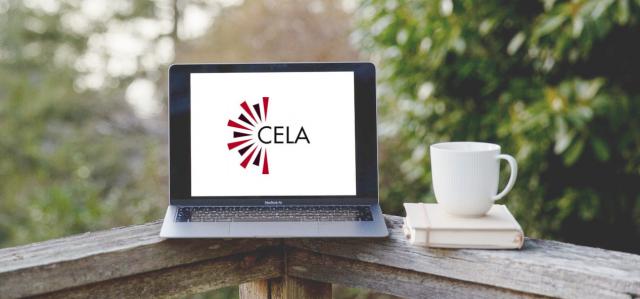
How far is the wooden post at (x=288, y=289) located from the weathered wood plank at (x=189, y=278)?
27mm

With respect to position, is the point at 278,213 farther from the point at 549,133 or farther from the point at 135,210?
the point at 135,210

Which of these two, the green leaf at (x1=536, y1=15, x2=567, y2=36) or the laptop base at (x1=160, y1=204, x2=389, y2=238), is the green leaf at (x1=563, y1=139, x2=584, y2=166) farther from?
the laptop base at (x1=160, y1=204, x2=389, y2=238)

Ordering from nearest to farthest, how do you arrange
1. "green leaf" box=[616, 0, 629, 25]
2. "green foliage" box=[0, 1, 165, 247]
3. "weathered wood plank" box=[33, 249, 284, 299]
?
"weathered wood plank" box=[33, 249, 284, 299] → "green leaf" box=[616, 0, 629, 25] → "green foliage" box=[0, 1, 165, 247]

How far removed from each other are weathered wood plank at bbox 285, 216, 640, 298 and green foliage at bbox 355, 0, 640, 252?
0.96 m

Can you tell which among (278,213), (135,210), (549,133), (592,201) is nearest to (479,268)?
(278,213)

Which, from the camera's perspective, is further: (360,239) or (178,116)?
(178,116)

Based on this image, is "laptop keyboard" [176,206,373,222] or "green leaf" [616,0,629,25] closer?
"laptop keyboard" [176,206,373,222]

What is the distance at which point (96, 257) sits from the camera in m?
1.03

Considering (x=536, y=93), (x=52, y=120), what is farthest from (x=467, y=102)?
(x=52, y=120)

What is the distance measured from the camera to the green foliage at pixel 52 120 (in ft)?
19.6

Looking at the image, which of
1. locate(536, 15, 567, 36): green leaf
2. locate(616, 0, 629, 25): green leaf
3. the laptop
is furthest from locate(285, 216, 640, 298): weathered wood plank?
locate(536, 15, 567, 36): green leaf

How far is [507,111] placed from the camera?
2336 millimetres

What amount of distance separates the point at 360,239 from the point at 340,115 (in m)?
0.26

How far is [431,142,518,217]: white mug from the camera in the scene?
A: 43.9 inches
